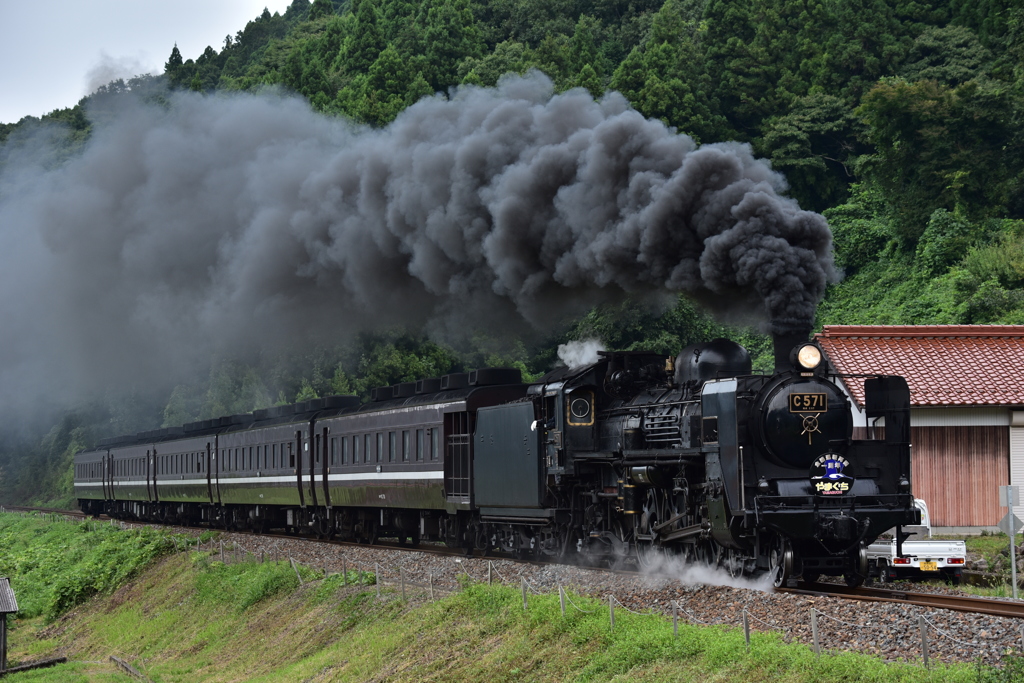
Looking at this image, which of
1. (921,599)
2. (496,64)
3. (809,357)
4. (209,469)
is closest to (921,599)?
(921,599)

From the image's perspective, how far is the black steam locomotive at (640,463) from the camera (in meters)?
12.7

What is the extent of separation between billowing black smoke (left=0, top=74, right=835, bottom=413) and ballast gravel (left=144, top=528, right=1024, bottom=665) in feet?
11.5

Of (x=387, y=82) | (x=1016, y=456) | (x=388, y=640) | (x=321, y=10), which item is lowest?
(x=388, y=640)

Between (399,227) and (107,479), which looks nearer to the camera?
(399,227)

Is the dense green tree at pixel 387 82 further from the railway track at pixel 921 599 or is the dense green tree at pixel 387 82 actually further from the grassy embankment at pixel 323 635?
the railway track at pixel 921 599

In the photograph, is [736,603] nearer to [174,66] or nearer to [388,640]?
[388,640]

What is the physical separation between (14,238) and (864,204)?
3390cm

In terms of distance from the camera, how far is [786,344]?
13516mm

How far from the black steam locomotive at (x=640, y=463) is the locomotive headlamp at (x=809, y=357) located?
2 centimetres

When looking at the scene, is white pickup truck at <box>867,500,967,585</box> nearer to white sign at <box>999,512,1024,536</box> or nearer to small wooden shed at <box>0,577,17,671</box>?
white sign at <box>999,512,1024,536</box>

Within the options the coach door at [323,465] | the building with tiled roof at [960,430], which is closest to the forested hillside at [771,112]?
the coach door at [323,465]

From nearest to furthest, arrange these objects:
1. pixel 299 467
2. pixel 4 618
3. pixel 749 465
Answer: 1. pixel 749 465
2. pixel 4 618
3. pixel 299 467

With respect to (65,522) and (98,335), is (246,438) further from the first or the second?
(65,522)

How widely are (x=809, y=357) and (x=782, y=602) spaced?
9.85 ft
